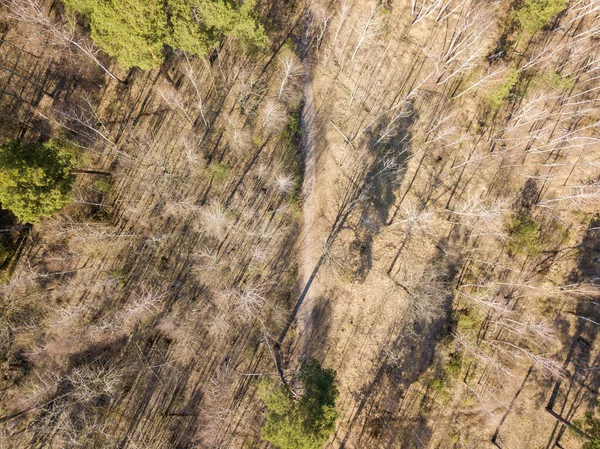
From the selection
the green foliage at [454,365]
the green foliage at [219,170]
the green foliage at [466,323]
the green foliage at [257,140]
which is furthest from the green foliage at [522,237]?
the green foliage at [219,170]

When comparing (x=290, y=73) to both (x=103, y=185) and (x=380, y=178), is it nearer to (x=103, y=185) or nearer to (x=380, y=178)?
(x=380, y=178)

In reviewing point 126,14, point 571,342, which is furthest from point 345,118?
point 571,342

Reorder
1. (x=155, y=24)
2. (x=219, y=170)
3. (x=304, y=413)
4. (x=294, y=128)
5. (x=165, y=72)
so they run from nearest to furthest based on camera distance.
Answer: (x=155, y=24)
(x=304, y=413)
(x=165, y=72)
(x=219, y=170)
(x=294, y=128)

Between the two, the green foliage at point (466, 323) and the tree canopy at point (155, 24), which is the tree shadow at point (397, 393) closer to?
the green foliage at point (466, 323)

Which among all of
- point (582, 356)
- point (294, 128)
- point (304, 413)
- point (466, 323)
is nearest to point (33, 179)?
point (294, 128)

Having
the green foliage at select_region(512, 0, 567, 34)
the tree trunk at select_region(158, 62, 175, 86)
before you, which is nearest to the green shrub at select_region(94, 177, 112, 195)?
the tree trunk at select_region(158, 62, 175, 86)

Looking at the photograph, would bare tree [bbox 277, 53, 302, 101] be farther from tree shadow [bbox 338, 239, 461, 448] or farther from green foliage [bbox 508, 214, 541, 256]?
green foliage [bbox 508, 214, 541, 256]

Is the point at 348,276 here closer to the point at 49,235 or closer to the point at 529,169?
the point at 529,169
